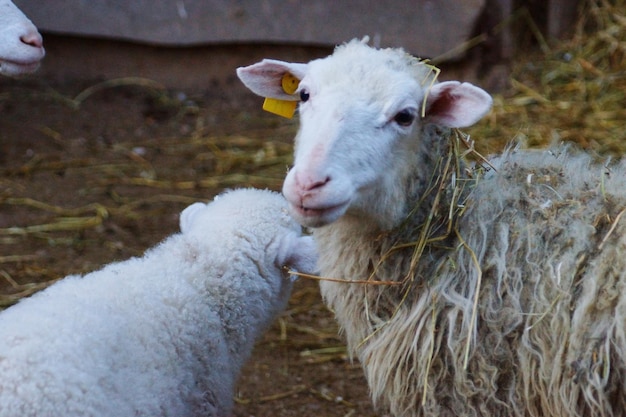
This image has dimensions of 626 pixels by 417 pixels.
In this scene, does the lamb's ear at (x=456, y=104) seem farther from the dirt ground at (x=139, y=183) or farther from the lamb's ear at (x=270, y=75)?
the dirt ground at (x=139, y=183)

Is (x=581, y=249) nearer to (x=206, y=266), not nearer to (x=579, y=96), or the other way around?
(x=206, y=266)

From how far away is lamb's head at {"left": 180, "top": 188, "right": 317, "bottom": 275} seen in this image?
3.36 meters

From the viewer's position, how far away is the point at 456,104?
295 centimetres

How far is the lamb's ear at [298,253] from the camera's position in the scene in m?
3.35

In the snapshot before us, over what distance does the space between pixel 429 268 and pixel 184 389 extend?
939 millimetres

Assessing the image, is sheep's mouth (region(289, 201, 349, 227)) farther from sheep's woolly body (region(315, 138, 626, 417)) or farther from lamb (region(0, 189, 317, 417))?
lamb (region(0, 189, 317, 417))

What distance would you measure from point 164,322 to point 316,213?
0.79 metres

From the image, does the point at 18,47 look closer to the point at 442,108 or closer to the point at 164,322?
the point at 164,322

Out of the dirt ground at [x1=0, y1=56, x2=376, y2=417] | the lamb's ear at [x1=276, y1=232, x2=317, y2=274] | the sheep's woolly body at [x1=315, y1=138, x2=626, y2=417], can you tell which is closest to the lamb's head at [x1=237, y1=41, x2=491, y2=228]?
the sheep's woolly body at [x1=315, y1=138, x2=626, y2=417]

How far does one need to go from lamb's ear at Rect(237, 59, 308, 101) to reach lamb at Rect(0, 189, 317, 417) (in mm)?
448

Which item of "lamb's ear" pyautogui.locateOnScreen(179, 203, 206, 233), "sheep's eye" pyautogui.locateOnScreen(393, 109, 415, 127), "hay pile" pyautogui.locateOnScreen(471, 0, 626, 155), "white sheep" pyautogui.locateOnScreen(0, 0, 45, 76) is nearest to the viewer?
"sheep's eye" pyautogui.locateOnScreen(393, 109, 415, 127)

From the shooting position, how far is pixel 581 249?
2770mm

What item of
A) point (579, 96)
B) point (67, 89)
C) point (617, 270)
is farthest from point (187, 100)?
point (617, 270)

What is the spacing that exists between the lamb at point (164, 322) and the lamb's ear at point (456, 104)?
0.75 m
